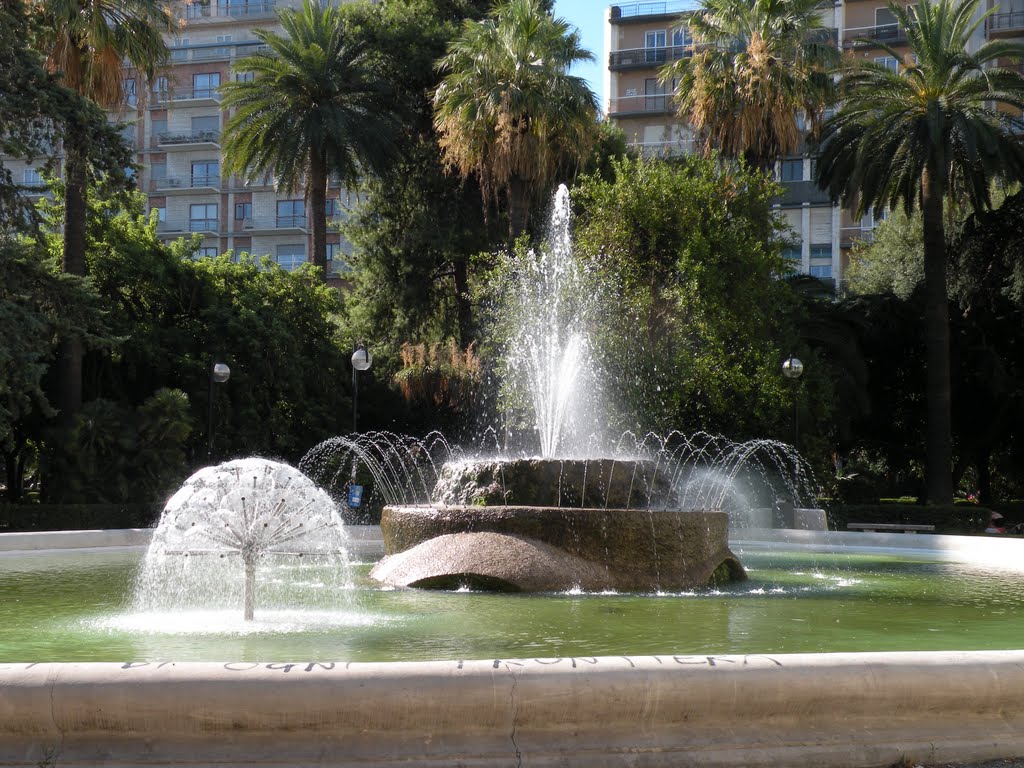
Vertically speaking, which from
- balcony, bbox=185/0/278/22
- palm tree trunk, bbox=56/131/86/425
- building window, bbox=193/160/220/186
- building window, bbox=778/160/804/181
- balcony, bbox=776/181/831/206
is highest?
balcony, bbox=185/0/278/22

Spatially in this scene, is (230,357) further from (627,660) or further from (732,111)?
(627,660)

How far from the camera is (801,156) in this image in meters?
51.5

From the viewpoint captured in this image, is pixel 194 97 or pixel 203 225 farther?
pixel 194 97

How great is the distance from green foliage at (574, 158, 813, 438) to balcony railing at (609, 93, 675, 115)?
32805mm

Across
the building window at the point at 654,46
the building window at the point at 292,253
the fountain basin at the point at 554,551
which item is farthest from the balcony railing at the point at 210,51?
the fountain basin at the point at 554,551

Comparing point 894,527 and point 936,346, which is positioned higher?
point 936,346

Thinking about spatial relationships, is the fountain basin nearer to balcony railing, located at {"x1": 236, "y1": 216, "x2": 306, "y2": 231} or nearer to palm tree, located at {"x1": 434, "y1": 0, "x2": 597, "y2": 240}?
palm tree, located at {"x1": 434, "y1": 0, "x2": 597, "y2": 240}

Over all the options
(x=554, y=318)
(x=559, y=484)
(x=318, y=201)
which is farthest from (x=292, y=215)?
(x=559, y=484)

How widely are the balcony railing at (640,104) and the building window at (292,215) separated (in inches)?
648

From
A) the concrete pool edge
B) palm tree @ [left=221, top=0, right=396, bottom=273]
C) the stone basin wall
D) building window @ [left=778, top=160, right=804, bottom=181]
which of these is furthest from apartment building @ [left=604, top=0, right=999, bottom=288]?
the concrete pool edge

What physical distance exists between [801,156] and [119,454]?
36119 mm

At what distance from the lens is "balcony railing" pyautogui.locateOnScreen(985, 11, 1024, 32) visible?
168ft

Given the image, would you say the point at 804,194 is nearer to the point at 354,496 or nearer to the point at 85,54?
the point at 354,496

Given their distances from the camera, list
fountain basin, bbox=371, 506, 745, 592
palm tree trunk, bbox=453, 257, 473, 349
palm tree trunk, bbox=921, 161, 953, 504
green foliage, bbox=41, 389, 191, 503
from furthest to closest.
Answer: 1. palm tree trunk, bbox=453, 257, 473, 349
2. palm tree trunk, bbox=921, 161, 953, 504
3. green foliage, bbox=41, 389, 191, 503
4. fountain basin, bbox=371, 506, 745, 592
